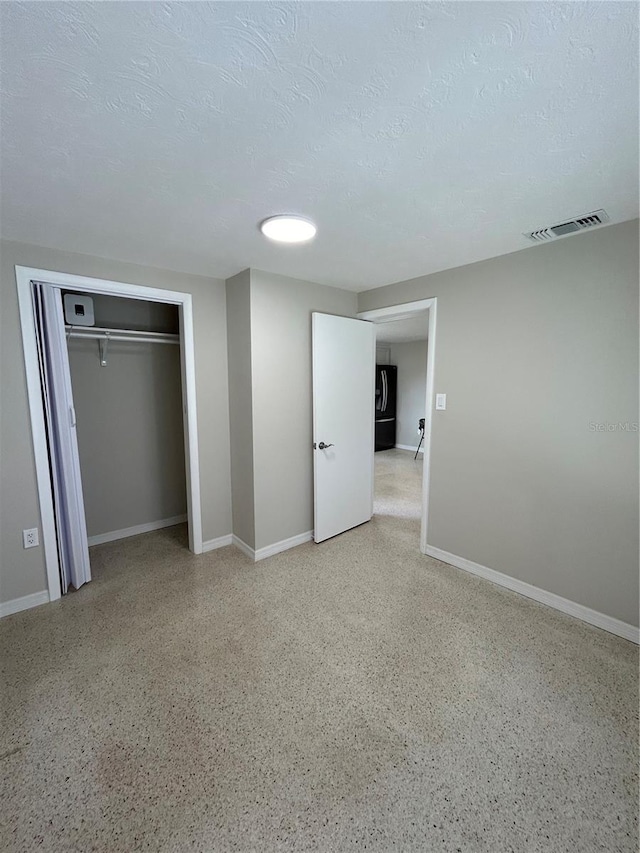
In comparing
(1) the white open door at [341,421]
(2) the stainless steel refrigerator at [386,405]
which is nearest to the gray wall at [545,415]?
(1) the white open door at [341,421]

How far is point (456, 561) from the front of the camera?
9.50ft

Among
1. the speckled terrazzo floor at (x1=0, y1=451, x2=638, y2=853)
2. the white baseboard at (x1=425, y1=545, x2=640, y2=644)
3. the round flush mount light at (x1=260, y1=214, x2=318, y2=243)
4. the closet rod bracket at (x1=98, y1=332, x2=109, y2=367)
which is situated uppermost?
the round flush mount light at (x1=260, y1=214, x2=318, y2=243)

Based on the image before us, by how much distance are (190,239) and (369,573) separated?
2613 mm

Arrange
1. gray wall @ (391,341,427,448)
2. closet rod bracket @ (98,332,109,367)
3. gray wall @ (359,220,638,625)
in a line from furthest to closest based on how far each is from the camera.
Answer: gray wall @ (391,341,427,448) < closet rod bracket @ (98,332,109,367) < gray wall @ (359,220,638,625)

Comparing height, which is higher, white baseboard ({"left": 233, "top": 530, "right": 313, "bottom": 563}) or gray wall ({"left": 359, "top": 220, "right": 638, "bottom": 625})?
gray wall ({"left": 359, "top": 220, "right": 638, "bottom": 625})

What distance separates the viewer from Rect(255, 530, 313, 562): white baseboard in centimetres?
303

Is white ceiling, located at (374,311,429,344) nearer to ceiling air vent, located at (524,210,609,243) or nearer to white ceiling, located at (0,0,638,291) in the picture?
ceiling air vent, located at (524,210,609,243)

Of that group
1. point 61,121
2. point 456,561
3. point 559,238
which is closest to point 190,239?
point 61,121

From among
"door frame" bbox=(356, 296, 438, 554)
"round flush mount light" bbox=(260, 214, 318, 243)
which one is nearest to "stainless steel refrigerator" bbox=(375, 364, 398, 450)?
"door frame" bbox=(356, 296, 438, 554)

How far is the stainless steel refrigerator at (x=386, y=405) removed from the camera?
7.09 m

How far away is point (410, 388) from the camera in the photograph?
23.9 feet

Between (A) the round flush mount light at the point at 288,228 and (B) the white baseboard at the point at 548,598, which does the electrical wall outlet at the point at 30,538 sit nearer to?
(A) the round flush mount light at the point at 288,228

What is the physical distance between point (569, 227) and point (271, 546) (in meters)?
2.98

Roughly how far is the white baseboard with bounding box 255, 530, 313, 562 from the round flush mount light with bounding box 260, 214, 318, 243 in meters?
2.32
